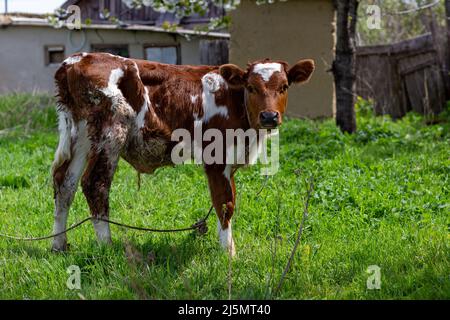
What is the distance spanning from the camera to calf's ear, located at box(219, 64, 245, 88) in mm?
5492

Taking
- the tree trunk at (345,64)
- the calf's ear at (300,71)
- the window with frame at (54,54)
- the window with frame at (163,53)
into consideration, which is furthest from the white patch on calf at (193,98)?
the window with frame at (54,54)

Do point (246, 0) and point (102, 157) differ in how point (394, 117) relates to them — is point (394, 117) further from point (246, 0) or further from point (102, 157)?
point (102, 157)

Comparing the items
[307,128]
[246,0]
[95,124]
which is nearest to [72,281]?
[95,124]

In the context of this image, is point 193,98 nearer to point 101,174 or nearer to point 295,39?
point 101,174

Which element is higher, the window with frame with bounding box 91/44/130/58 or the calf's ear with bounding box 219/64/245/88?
the calf's ear with bounding box 219/64/245/88

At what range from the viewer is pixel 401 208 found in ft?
21.1

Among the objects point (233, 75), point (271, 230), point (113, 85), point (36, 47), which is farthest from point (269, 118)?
point (36, 47)

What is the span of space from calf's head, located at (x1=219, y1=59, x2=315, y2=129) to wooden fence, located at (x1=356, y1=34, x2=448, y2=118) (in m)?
8.61

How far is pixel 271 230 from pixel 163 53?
13.9 meters

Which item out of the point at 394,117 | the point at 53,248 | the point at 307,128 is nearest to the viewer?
the point at 53,248

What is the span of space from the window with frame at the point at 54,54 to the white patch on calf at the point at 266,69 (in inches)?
617

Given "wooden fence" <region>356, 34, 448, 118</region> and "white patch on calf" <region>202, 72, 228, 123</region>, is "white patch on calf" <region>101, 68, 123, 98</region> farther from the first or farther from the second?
"wooden fence" <region>356, 34, 448, 118</region>

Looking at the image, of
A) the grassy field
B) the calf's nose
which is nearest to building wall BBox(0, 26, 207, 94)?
the grassy field
